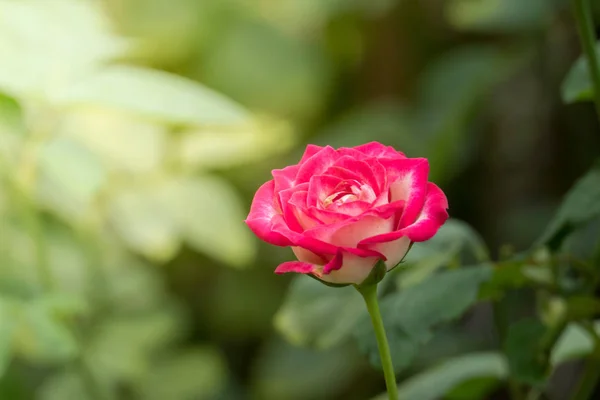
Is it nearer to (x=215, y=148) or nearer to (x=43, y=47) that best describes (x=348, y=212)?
(x=43, y=47)

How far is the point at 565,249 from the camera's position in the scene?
0.53m

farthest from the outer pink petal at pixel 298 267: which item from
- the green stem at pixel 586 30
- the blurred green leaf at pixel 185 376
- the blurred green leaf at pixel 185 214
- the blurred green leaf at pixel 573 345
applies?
the blurred green leaf at pixel 185 376

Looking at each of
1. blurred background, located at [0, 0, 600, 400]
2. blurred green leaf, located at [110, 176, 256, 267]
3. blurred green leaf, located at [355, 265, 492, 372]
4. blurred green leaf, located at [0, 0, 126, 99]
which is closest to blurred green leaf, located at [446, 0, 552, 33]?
blurred background, located at [0, 0, 600, 400]

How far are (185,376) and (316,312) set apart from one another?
58cm

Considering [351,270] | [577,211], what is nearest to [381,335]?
[351,270]

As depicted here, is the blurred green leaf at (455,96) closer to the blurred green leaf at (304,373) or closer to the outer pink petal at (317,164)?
the blurred green leaf at (304,373)

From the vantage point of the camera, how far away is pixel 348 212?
31 centimetres

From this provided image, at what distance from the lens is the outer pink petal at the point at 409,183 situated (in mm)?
317

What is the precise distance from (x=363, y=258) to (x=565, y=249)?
0.86 feet

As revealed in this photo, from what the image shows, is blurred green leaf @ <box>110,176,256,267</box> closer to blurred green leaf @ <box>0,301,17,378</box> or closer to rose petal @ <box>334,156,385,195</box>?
blurred green leaf @ <box>0,301,17,378</box>

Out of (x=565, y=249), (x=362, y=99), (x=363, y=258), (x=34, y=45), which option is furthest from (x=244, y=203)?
(x=363, y=258)

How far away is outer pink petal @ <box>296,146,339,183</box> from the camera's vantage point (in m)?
A: 0.35

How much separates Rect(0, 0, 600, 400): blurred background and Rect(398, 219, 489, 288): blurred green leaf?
178mm

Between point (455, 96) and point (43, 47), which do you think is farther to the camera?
point (455, 96)
